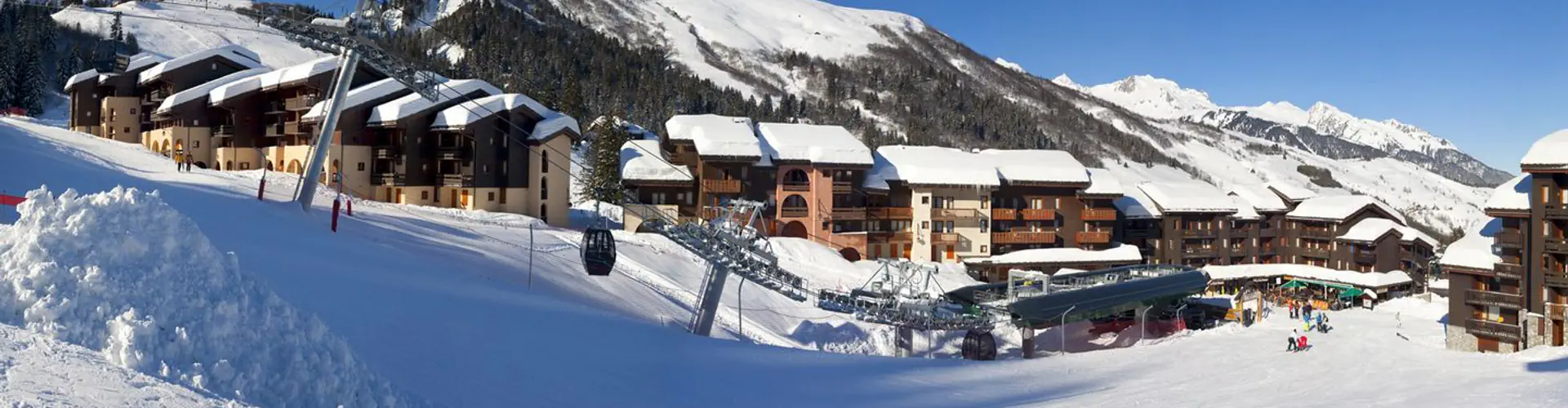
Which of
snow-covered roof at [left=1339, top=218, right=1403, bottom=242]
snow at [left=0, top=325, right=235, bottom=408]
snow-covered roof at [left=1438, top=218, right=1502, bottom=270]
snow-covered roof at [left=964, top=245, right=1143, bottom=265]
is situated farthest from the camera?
snow-covered roof at [left=1339, top=218, right=1403, bottom=242]

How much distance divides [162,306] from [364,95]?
142 feet

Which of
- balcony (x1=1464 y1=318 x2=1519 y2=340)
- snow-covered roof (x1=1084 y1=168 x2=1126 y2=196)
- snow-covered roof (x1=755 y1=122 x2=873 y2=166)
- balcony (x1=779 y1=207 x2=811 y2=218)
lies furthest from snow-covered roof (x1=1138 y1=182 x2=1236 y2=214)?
balcony (x1=1464 y1=318 x2=1519 y2=340)

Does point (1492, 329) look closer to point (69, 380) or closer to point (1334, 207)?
point (1334, 207)

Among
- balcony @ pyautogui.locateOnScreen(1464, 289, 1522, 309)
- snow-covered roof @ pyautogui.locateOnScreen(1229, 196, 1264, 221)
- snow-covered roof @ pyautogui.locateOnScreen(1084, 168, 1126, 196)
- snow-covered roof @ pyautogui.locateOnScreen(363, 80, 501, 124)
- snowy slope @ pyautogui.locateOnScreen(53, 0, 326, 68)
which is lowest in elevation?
balcony @ pyautogui.locateOnScreen(1464, 289, 1522, 309)

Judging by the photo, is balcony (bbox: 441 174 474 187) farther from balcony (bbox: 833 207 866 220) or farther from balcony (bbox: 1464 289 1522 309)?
balcony (bbox: 1464 289 1522 309)

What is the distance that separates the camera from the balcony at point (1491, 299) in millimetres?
41406

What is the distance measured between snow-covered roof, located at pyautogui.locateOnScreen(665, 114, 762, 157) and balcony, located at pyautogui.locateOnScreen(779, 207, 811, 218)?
397 centimetres

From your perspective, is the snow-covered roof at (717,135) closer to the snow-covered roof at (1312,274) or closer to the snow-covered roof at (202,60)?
the snow-covered roof at (202,60)

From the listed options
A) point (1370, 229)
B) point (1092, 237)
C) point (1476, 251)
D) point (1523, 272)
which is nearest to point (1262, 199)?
point (1370, 229)

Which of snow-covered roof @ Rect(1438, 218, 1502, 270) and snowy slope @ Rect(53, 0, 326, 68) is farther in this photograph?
snowy slope @ Rect(53, 0, 326, 68)

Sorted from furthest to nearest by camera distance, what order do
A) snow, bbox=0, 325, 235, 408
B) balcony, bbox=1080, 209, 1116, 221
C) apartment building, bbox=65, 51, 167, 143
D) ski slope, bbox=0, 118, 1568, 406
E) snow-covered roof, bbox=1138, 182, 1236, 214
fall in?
snow-covered roof, bbox=1138, 182, 1236, 214
balcony, bbox=1080, 209, 1116, 221
apartment building, bbox=65, 51, 167, 143
ski slope, bbox=0, 118, 1568, 406
snow, bbox=0, 325, 235, 408

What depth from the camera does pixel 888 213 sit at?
6569 centimetres

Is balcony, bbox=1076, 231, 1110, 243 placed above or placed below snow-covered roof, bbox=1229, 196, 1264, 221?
below

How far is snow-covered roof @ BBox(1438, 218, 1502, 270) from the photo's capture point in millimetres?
43219
